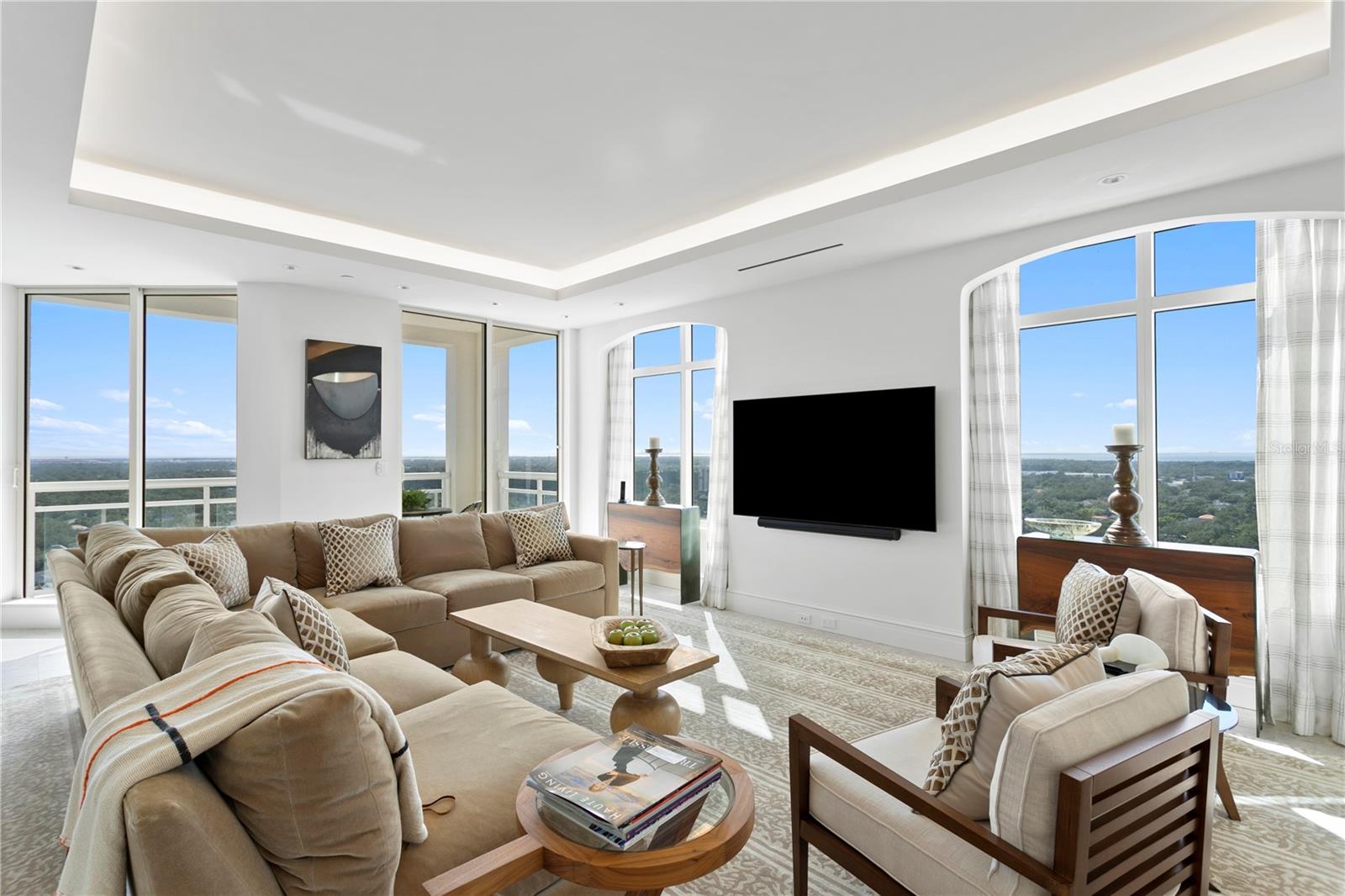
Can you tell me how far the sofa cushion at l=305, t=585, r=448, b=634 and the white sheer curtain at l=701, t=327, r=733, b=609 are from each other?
2.38 m

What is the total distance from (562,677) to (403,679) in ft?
3.25

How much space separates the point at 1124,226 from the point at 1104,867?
10.9ft

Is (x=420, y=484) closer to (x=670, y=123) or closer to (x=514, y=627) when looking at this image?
(x=514, y=627)

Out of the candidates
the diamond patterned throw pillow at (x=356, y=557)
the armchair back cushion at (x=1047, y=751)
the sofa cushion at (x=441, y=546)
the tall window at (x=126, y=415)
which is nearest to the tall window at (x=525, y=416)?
the sofa cushion at (x=441, y=546)

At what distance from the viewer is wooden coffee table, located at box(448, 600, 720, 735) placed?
2.69 m

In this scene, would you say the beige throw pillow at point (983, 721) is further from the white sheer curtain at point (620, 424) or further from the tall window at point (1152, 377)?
the white sheer curtain at point (620, 424)

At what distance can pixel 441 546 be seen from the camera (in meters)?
4.56

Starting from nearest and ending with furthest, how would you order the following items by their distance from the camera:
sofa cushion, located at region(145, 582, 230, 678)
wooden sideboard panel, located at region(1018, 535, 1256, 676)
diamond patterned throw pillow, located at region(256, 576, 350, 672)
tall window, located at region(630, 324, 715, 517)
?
1. sofa cushion, located at region(145, 582, 230, 678)
2. diamond patterned throw pillow, located at region(256, 576, 350, 672)
3. wooden sideboard panel, located at region(1018, 535, 1256, 676)
4. tall window, located at region(630, 324, 715, 517)

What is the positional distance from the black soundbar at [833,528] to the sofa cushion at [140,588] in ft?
12.3

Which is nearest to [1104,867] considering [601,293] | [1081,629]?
[1081,629]

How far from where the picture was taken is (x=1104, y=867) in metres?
1.38

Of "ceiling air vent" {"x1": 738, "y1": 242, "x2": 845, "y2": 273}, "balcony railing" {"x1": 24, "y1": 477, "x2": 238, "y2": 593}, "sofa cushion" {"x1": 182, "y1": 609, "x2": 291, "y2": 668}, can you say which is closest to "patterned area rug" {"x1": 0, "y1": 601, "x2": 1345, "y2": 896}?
"sofa cushion" {"x1": 182, "y1": 609, "x2": 291, "y2": 668}

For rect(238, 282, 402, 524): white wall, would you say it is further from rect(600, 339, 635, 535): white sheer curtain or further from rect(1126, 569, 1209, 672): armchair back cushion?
rect(1126, 569, 1209, 672): armchair back cushion

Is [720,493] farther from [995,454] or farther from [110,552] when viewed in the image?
[110,552]
